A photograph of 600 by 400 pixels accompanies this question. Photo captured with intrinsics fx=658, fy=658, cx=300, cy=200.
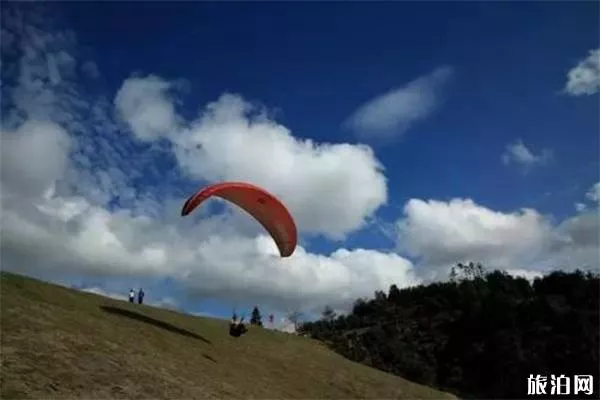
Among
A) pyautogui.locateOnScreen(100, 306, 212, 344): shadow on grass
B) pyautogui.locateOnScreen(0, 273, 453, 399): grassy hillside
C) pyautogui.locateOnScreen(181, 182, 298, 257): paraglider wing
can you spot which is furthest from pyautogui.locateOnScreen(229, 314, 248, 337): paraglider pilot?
pyautogui.locateOnScreen(181, 182, 298, 257): paraglider wing

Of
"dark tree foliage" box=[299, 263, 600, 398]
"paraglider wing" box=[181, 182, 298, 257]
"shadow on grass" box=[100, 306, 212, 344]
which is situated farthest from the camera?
"dark tree foliage" box=[299, 263, 600, 398]

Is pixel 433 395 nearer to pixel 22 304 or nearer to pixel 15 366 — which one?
pixel 22 304

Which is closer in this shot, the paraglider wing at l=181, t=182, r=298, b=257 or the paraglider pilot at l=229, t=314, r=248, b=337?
the paraglider wing at l=181, t=182, r=298, b=257

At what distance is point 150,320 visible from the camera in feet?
106

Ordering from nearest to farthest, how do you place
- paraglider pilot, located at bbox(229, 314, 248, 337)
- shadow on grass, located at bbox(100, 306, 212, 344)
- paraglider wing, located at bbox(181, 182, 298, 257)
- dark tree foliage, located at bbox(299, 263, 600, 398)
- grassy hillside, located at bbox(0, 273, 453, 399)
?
1. grassy hillside, located at bbox(0, 273, 453, 399)
2. paraglider wing, located at bbox(181, 182, 298, 257)
3. shadow on grass, located at bbox(100, 306, 212, 344)
4. paraglider pilot, located at bbox(229, 314, 248, 337)
5. dark tree foliage, located at bbox(299, 263, 600, 398)

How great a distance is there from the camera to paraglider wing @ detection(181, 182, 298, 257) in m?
26.8

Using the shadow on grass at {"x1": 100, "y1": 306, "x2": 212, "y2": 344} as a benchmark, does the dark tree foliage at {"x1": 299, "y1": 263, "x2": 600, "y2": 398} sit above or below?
above

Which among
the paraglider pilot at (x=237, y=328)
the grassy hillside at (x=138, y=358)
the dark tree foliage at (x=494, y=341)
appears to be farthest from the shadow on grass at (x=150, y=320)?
the dark tree foliage at (x=494, y=341)

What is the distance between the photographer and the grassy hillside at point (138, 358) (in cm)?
1911

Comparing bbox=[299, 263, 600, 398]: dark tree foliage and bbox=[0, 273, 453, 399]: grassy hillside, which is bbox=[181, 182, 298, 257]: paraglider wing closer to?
bbox=[0, 273, 453, 399]: grassy hillside

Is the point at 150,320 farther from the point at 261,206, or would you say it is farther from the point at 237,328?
the point at 261,206

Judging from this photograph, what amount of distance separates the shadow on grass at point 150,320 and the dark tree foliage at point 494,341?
107ft

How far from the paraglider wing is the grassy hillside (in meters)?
5.69

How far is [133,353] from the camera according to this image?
77.5 ft
